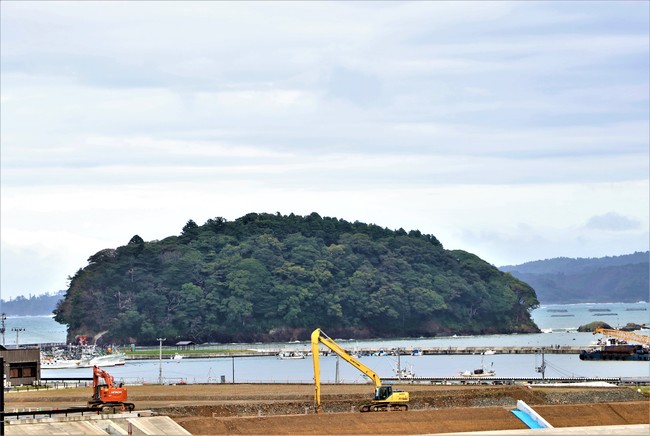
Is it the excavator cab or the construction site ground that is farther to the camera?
the excavator cab

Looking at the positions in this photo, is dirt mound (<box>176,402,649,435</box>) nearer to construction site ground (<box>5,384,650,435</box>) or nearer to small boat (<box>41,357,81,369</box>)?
construction site ground (<box>5,384,650,435</box>)

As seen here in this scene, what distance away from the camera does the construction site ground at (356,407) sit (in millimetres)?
80125

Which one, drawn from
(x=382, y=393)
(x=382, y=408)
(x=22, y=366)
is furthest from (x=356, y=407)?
(x=22, y=366)

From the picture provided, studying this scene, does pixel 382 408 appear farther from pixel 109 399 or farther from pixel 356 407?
pixel 109 399

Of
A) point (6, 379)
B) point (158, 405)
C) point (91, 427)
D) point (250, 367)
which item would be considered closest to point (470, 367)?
point (250, 367)

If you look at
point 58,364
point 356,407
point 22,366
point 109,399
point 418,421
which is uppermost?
point 58,364

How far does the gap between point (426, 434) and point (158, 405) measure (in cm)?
1915

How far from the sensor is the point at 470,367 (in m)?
185

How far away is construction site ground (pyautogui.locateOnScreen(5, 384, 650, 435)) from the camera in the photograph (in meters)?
80.1

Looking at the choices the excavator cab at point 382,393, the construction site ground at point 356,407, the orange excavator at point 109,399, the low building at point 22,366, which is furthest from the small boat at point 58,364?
the excavator cab at point 382,393

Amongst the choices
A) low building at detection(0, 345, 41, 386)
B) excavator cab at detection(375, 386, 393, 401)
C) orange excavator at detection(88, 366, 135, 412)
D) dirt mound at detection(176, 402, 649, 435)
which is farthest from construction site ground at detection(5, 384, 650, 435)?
low building at detection(0, 345, 41, 386)

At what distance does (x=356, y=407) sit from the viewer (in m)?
89.4

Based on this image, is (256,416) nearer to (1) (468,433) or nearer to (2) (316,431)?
(2) (316,431)

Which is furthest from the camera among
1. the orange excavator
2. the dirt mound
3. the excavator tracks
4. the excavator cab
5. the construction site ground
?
the excavator cab
